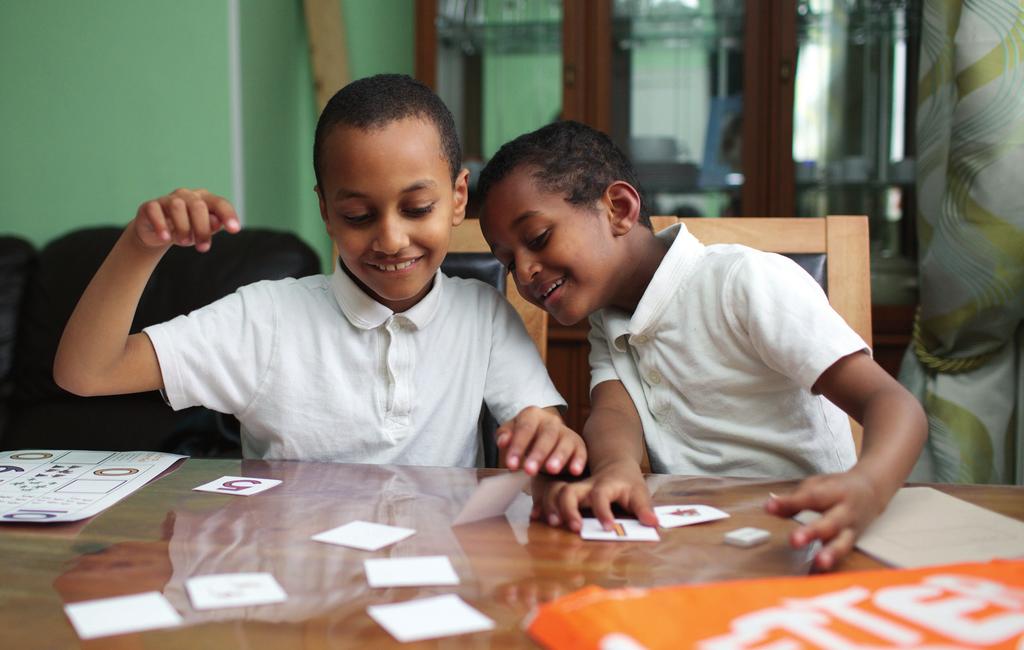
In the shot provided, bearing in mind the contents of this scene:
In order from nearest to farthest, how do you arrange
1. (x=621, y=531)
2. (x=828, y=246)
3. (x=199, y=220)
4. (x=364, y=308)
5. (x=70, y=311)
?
(x=621, y=531)
(x=199, y=220)
(x=364, y=308)
(x=828, y=246)
(x=70, y=311)

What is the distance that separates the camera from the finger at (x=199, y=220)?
0.95 metres

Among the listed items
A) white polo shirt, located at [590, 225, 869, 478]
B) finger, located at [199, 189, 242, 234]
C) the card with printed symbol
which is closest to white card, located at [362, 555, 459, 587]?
the card with printed symbol

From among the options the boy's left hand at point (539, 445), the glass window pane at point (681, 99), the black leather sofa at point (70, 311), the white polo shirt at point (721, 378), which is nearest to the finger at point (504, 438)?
the boy's left hand at point (539, 445)

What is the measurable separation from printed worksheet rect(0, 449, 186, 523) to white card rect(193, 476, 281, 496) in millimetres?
73

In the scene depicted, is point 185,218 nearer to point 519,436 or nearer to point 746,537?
point 519,436

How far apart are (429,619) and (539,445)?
1.07 feet

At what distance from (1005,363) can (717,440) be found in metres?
1.07

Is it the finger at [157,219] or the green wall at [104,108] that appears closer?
the finger at [157,219]

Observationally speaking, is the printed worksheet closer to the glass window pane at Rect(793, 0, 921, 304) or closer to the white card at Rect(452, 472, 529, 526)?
the white card at Rect(452, 472, 529, 526)

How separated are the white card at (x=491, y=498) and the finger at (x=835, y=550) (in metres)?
0.26

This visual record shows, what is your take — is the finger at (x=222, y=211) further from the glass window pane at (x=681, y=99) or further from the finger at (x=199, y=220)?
the glass window pane at (x=681, y=99)

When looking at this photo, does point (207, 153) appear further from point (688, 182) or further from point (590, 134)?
point (590, 134)

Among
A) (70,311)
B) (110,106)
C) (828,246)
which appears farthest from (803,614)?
(110,106)

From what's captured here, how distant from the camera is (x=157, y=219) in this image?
37.8 inches
